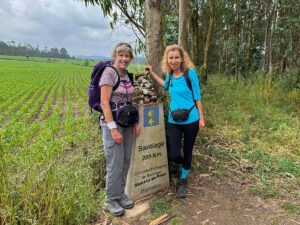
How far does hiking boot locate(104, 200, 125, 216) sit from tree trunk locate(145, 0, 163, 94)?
5.70 ft

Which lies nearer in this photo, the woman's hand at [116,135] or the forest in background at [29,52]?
the woman's hand at [116,135]

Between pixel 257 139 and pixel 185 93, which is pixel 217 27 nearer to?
pixel 257 139

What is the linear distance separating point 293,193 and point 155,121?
2087mm

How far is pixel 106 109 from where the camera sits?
10.2 ft

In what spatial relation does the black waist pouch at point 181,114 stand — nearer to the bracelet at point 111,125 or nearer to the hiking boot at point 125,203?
the bracelet at point 111,125

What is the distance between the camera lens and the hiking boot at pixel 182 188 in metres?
3.90

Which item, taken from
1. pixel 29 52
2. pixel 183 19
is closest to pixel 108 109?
pixel 183 19

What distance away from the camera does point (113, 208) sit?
3.48m

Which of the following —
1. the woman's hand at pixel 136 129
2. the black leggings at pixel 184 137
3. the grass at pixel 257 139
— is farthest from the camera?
the grass at pixel 257 139

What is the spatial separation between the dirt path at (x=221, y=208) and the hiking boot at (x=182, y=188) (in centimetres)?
A: 6

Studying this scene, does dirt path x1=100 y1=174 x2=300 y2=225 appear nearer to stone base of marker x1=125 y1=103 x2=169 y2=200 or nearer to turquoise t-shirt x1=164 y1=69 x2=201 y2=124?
stone base of marker x1=125 y1=103 x2=169 y2=200

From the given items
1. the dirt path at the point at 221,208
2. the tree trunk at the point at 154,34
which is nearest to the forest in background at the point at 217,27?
the tree trunk at the point at 154,34

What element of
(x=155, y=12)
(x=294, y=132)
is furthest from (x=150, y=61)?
(x=294, y=132)

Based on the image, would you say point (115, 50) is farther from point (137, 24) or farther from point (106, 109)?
point (137, 24)
